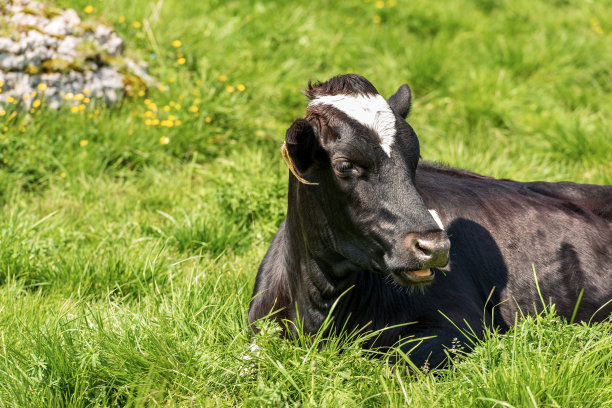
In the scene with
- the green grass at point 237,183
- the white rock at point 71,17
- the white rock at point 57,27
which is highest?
the white rock at point 71,17

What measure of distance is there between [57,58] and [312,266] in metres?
4.05

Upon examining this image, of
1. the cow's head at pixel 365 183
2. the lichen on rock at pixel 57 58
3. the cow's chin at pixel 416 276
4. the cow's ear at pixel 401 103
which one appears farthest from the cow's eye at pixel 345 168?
the lichen on rock at pixel 57 58

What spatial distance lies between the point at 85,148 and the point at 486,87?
14.3 feet

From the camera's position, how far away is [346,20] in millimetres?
8906

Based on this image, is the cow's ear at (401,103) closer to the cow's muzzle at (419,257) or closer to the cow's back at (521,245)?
the cow's back at (521,245)

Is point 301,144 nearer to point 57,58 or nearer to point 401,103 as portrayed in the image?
point 401,103

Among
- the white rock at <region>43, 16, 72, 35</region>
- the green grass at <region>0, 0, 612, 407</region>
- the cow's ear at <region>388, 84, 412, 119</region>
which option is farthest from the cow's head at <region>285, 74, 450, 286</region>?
the white rock at <region>43, 16, 72, 35</region>

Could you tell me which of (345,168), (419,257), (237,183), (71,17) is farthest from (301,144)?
(71,17)

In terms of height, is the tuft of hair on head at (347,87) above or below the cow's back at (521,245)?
above

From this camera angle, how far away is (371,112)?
3.40m

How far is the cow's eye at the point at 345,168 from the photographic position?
131 inches

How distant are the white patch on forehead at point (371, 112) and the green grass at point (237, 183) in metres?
1.13

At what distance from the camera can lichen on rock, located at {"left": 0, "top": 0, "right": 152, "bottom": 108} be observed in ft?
20.5

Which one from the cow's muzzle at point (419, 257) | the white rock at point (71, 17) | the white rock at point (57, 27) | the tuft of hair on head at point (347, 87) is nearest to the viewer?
the cow's muzzle at point (419, 257)
